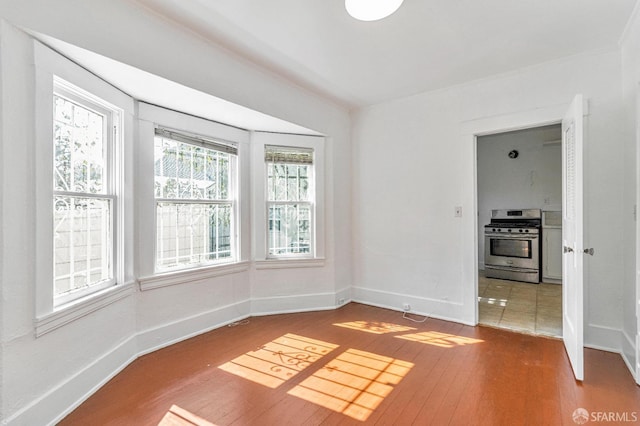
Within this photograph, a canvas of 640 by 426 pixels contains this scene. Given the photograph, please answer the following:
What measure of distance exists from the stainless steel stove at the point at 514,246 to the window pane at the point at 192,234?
15.2ft

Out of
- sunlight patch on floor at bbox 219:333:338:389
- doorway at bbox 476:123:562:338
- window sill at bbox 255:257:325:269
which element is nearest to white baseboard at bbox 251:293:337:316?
window sill at bbox 255:257:325:269

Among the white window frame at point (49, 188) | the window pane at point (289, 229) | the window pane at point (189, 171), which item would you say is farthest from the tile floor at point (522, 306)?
the white window frame at point (49, 188)

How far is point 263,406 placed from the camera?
192 cm

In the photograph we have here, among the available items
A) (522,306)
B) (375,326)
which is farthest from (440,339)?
(522,306)

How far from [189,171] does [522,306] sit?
4.30 m

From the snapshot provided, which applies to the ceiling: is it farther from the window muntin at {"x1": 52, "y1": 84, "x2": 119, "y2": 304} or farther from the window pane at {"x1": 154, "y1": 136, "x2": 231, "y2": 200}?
the window pane at {"x1": 154, "y1": 136, "x2": 231, "y2": 200}

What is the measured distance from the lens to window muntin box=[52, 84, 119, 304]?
1.96 meters

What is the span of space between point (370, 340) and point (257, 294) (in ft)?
4.82

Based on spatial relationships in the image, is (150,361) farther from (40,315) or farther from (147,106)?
(147,106)

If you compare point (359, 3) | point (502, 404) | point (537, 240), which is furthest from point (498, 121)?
point (537, 240)

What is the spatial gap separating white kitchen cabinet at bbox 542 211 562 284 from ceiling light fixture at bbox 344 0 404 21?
16.4 feet

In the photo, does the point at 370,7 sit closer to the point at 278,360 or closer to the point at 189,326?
the point at 278,360

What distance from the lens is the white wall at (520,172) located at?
17.4ft

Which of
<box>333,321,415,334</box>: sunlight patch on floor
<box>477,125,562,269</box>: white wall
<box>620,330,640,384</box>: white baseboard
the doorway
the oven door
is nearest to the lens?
<box>620,330,640,384</box>: white baseboard
